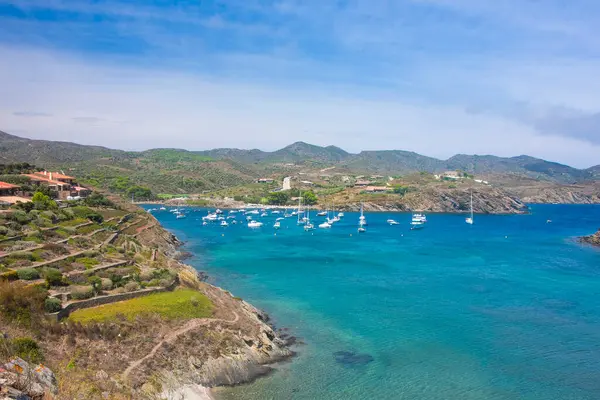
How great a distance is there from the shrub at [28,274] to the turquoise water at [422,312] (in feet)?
54.7

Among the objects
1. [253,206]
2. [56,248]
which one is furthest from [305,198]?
[56,248]

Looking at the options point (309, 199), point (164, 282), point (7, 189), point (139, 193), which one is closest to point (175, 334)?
point (164, 282)

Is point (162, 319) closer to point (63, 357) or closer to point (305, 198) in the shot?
point (63, 357)

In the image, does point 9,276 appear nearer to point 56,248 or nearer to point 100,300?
point 100,300

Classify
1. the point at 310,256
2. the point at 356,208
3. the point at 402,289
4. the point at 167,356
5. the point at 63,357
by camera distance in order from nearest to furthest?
the point at 63,357
the point at 167,356
the point at 402,289
the point at 310,256
the point at 356,208

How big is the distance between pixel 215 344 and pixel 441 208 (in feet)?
508

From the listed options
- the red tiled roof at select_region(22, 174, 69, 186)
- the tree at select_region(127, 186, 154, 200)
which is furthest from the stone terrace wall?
the tree at select_region(127, 186, 154, 200)

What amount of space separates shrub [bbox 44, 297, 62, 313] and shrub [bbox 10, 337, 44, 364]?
683cm

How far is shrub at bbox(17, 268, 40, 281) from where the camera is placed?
108ft

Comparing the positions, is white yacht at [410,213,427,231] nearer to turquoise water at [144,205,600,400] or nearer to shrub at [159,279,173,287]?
turquoise water at [144,205,600,400]

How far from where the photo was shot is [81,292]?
31938 mm

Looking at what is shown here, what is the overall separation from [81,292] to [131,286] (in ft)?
14.2

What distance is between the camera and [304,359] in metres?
32.7

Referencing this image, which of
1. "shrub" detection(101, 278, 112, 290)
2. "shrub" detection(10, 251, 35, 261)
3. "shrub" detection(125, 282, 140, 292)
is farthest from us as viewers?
"shrub" detection(10, 251, 35, 261)
